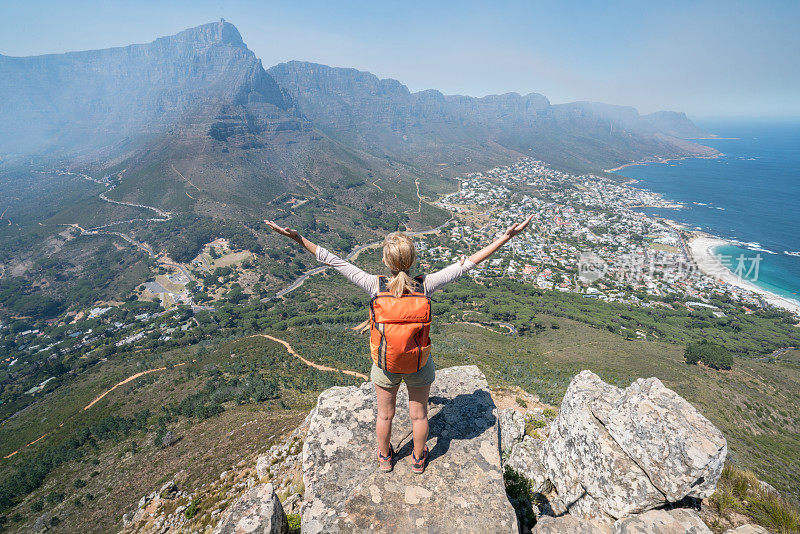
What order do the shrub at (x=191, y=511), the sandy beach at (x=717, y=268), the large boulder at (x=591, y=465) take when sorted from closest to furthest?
1. the large boulder at (x=591, y=465)
2. the shrub at (x=191, y=511)
3. the sandy beach at (x=717, y=268)

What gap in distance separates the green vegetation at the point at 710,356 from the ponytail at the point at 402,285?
43723 millimetres

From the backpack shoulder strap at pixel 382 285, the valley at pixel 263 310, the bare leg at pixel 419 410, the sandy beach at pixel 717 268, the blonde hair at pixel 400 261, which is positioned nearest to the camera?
the blonde hair at pixel 400 261

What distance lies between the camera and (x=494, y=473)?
13.8 ft

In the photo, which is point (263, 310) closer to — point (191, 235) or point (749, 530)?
point (191, 235)

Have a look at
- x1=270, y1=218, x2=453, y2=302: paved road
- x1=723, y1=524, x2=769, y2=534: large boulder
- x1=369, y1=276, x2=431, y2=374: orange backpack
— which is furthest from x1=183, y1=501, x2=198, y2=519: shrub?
x1=270, y1=218, x2=453, y2=302: paved road

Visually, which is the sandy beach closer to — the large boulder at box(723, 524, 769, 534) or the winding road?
the large boulder at box(723, 524, 769, 534)

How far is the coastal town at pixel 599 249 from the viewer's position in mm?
65750

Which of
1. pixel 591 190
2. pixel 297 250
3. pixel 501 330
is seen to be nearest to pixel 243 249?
pixel 297 250

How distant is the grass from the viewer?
14.4ft

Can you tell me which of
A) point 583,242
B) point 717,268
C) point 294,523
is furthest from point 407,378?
point 583,242

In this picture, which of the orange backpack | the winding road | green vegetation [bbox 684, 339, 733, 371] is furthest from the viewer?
the winding road

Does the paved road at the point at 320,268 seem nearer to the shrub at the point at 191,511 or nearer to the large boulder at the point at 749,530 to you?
the shrub at the point at 191,511

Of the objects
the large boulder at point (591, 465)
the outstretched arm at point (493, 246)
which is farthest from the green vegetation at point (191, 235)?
the outstretched arm at point (493, 246)

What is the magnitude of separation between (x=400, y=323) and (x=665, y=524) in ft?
15.8
